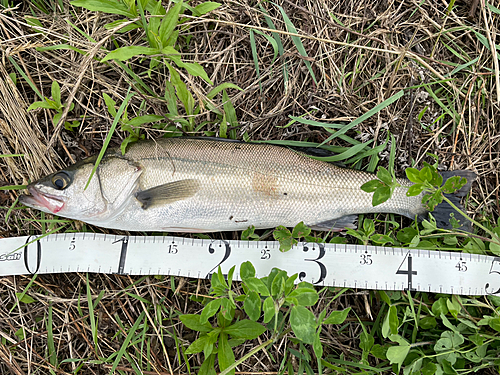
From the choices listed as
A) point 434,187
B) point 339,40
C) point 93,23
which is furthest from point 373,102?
point 93,23

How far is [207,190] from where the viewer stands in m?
2.85

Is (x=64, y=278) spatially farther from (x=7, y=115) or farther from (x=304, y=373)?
(x=304, y=373)

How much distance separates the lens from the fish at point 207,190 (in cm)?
284

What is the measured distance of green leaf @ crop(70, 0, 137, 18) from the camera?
256 centimetres

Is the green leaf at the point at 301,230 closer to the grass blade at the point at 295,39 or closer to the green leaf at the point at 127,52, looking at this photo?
the grass blade at the point at 295,39

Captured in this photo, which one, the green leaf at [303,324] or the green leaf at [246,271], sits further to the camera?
the green leaf at [246,271]

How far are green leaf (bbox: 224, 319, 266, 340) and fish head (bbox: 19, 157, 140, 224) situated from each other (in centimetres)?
140

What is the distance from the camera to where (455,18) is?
3.24m

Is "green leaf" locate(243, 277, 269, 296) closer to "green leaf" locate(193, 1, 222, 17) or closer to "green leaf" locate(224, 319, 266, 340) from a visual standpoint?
"green leaf" locate(224, 319, 266, 340)

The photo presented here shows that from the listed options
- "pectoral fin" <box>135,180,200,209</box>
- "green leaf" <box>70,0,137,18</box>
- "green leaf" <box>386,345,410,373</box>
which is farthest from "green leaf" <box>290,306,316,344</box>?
"green leaf" <box>70,0,137,18</box>

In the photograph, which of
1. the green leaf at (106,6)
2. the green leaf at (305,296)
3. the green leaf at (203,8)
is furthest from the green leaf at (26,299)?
the green leaf at (203,8)

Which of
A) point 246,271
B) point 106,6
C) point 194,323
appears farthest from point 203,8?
point 194,323

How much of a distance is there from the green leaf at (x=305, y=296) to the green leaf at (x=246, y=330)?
1.22ft

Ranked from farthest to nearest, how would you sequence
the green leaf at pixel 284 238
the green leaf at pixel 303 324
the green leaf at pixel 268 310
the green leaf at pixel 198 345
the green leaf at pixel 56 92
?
the green leaf at pixel 56 92
the green leaf at pixel 284 238
the green leaf at pixel 198 345
the green leaf at pixel 268 310
the green leaf at pixel 303 324
